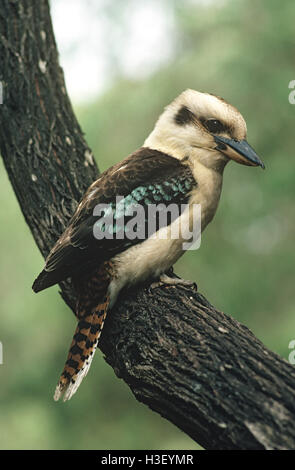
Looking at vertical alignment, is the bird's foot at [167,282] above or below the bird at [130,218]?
below

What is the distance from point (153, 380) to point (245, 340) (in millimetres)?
372

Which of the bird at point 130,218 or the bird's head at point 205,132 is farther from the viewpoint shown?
the bird's head at point 205,132

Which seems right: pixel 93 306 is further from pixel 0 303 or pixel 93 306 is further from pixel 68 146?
pixel 0 303

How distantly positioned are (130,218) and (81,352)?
613 mm

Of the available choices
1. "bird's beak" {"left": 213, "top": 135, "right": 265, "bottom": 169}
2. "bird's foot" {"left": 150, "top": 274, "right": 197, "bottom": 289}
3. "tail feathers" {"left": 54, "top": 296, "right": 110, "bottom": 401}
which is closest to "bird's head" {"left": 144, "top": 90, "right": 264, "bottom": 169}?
"bird's beak" {"left": 213, "top": 135, "right": 265, "bottom": 169}

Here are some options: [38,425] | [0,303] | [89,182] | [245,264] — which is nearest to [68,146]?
[89,182]

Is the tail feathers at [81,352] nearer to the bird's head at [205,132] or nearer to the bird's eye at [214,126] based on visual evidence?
the bird's head at [205,132]

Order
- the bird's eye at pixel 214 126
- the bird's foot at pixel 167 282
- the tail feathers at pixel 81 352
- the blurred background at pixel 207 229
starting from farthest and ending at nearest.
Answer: the blurred background at pixel 207 229
the bird's eye at pixel 214 126
the bird's foot at pixel 167 282
the tail feathers at pixel 81 352

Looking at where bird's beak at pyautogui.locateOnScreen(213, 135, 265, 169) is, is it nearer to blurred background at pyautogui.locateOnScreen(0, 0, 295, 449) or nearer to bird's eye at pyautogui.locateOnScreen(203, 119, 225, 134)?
bird's eye at pyautogui.locateOnScreen(203, 119, 225, 134)

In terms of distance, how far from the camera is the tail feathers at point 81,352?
8.62 ft

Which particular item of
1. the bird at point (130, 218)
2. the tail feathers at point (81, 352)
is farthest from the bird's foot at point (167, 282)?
the tail feathers at point (81, 352)

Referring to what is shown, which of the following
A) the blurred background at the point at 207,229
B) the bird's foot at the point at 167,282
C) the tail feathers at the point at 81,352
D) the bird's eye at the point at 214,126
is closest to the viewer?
the tail feathers at the point at 81,352

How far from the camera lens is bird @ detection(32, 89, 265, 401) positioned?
2670 mm

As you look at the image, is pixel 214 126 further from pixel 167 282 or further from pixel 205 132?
pixel 167 282
